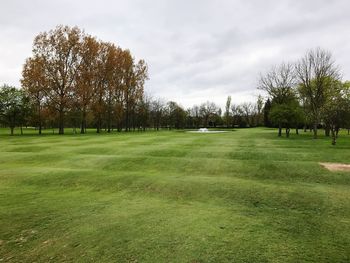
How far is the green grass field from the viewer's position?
633 centimetres

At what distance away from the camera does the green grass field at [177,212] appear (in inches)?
249

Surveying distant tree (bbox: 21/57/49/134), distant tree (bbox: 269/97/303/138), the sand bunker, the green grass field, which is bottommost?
the green grass field

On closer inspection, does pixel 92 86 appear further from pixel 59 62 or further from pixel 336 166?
pixel 336 166

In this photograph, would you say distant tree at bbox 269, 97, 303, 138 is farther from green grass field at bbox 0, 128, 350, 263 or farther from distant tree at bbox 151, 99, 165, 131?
distant tree at bbox 151, 99, 165, 131

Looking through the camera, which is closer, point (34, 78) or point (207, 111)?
point (34, 78)

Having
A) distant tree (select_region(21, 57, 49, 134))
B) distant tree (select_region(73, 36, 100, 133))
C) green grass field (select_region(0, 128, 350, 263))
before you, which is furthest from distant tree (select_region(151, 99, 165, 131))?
green grass field (select_region(0, 128, 350, 263))

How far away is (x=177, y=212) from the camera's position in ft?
30.2

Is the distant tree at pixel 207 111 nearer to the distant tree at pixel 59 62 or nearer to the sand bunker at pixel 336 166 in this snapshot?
the distant tree at pixel 59 62

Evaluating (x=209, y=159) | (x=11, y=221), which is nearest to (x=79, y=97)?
(x=209, y=159)

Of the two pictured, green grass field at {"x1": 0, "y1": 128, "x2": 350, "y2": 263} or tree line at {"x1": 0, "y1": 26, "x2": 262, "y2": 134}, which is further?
tree line at {"x1": 0, "y1": 26, "x2": 262, "y2": 134}

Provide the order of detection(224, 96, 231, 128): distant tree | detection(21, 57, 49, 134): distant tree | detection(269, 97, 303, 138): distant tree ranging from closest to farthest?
detection(269, 97, 303, 138): distant tree
detection(21, 57, 49, 134): distant tree
detection(224, 96, 231, 128): distant tree

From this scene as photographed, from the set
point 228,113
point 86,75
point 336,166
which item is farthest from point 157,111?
point 336,166

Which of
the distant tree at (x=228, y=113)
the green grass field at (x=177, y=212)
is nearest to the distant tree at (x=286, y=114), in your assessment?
the green grass field at (x=177, y=212)

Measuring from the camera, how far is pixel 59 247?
6.62 meters
